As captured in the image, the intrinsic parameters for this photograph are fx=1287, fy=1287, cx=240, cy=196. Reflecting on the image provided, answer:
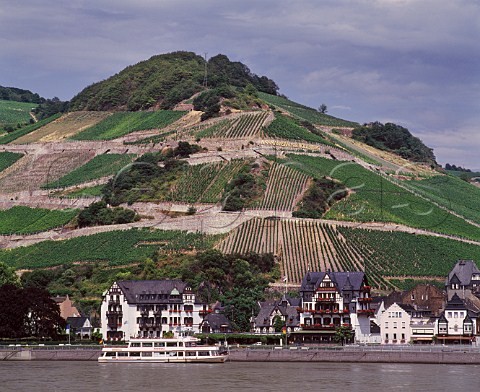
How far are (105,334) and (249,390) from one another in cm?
4056

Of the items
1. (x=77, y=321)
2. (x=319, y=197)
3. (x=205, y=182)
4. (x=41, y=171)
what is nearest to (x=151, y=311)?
(x=77, y=321)

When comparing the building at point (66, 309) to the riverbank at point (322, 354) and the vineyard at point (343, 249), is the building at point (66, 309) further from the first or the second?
the vineyard at point (343, 249)

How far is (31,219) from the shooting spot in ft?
552

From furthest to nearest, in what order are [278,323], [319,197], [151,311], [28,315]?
[319,197] → [151,311] → [278,323] → [28,315]

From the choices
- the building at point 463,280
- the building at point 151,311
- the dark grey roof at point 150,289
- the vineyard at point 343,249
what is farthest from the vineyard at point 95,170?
the building at point 151,311

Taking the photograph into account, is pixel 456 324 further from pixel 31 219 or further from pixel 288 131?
pixel 288 131

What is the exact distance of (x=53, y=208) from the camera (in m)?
171

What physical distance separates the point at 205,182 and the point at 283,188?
37.4 feet

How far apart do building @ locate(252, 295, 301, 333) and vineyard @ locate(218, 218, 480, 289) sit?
1389 cm

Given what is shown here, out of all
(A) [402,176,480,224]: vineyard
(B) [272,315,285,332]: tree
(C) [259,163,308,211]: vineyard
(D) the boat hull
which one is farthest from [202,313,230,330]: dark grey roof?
(A) [402,176,480,224]: vineyard

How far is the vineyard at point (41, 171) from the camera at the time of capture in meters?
189

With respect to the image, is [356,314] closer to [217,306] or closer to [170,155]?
[217,306]

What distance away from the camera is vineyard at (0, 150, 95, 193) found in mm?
188750

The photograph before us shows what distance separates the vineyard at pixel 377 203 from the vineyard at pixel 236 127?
11.3 m
